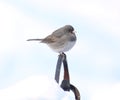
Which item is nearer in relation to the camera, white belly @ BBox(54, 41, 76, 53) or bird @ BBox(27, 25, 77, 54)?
white belly @ BBox(54, 41, 76, 53)

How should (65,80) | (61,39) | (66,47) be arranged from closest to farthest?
(65,80) → (66,47) → (61,39)

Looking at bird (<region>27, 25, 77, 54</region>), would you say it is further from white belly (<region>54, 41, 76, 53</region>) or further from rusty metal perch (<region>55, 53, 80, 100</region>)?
rusty metal perch (<region>55, 53, 80, 100</region>)

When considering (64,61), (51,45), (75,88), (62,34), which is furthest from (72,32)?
(75,88)

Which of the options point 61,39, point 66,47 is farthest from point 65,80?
point 61,39

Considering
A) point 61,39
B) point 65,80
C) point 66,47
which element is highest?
point 61,39

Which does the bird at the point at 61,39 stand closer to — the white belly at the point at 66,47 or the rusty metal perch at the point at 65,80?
the white belly at the point at 66,47

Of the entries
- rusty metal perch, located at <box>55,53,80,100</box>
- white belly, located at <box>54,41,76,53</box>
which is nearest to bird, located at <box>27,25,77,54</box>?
white belly, located at <box>54,41,76,53</box>

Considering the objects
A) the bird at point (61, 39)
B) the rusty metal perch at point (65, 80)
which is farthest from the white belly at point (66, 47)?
the rusty metal perch at point (65, 80)

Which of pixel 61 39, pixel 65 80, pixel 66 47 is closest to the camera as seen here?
pixel 65 80

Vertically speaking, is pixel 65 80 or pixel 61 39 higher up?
pixel 61 39

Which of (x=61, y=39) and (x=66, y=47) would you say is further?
(x=61, y=39)

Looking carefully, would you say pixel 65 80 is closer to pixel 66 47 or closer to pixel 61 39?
pixel 66 47
